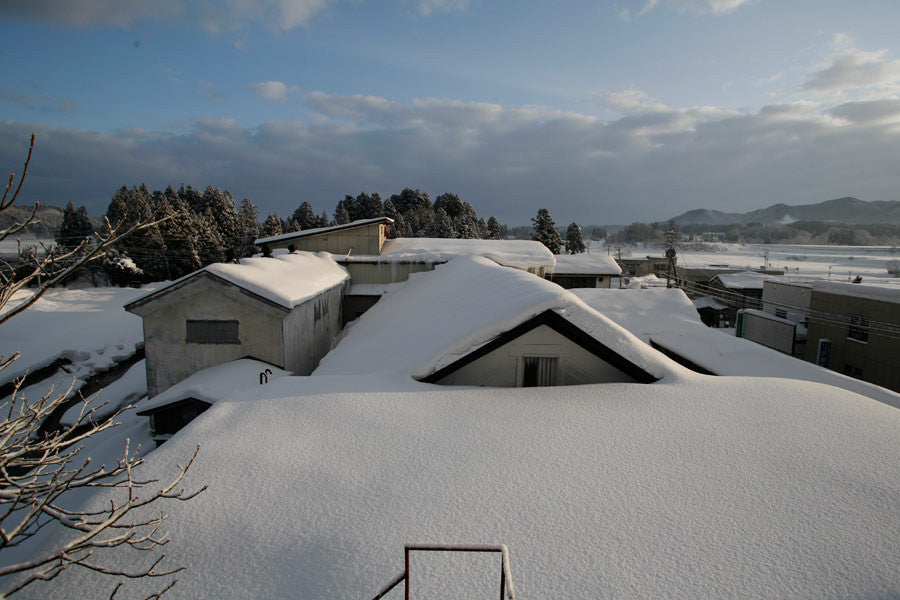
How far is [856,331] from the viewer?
59.4 ft

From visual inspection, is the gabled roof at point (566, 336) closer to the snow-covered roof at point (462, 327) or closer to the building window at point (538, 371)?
the snow-covered roof at point (462, 327)

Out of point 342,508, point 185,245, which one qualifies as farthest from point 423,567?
A: point 185,245

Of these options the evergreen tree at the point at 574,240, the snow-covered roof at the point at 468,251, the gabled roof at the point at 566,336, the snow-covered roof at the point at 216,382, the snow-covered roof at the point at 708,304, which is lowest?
the snow-covered roof at the point at 708,304

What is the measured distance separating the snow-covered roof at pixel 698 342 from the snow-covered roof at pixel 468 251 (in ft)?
12.7

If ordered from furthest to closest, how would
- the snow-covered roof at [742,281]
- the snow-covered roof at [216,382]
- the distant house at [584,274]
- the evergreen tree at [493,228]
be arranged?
the evergreen tree at [493,228]
the snow-covered roof at [742,281]
the distant house at [584,274]
the snow-covered roof at [216,382]

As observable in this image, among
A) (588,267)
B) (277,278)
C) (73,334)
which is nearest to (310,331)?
(277,278)

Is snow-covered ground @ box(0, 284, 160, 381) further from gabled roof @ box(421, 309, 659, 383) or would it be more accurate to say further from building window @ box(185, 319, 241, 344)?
gabled roof @ box(421, 309, 659, 383)

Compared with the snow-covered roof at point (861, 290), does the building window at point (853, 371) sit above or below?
below

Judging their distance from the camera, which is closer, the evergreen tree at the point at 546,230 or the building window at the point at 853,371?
the building window at the point at 853,371

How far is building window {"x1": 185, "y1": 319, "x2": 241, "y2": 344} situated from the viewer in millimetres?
13594

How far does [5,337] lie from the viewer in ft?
82.8

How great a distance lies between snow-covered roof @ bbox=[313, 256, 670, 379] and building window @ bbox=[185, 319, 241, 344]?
124 inches

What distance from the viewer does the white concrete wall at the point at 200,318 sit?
13.4 metres

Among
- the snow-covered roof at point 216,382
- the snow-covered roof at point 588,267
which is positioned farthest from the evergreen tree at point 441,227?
the snow-covered roof at point 216,382
